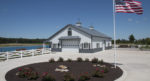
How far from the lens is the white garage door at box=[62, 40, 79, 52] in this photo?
75.8 feet

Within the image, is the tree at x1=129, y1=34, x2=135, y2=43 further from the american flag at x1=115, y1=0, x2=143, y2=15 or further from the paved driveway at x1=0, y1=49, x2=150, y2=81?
the american flag at x1=115, y1=0, x2=143, y2=15

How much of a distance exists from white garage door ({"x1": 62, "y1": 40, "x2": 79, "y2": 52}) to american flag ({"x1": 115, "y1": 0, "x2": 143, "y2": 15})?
14753 millimetres

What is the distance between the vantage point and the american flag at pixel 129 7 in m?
8.52

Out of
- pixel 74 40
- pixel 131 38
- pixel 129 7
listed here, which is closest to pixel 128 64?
pixel 129 7

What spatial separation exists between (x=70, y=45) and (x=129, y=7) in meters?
16.4

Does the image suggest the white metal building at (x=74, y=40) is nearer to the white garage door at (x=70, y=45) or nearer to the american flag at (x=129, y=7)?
the white garage door at (x=70, y=45)

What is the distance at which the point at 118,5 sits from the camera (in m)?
8.83

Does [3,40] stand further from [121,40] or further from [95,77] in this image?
[95,77]

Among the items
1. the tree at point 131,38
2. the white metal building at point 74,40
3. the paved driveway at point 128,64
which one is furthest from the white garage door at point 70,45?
the tree at point 131,38

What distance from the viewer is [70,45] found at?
939 inches

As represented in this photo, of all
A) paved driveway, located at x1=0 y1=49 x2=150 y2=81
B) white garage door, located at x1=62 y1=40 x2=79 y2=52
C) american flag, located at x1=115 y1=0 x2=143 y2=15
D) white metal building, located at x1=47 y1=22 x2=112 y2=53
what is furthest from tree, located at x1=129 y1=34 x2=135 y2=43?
american flag, located at x1=115 y1=0 x2=143 y2=15

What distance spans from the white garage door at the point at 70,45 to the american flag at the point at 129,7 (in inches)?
581

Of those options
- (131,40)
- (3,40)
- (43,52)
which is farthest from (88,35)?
(3,40)

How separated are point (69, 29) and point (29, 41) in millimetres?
58469
